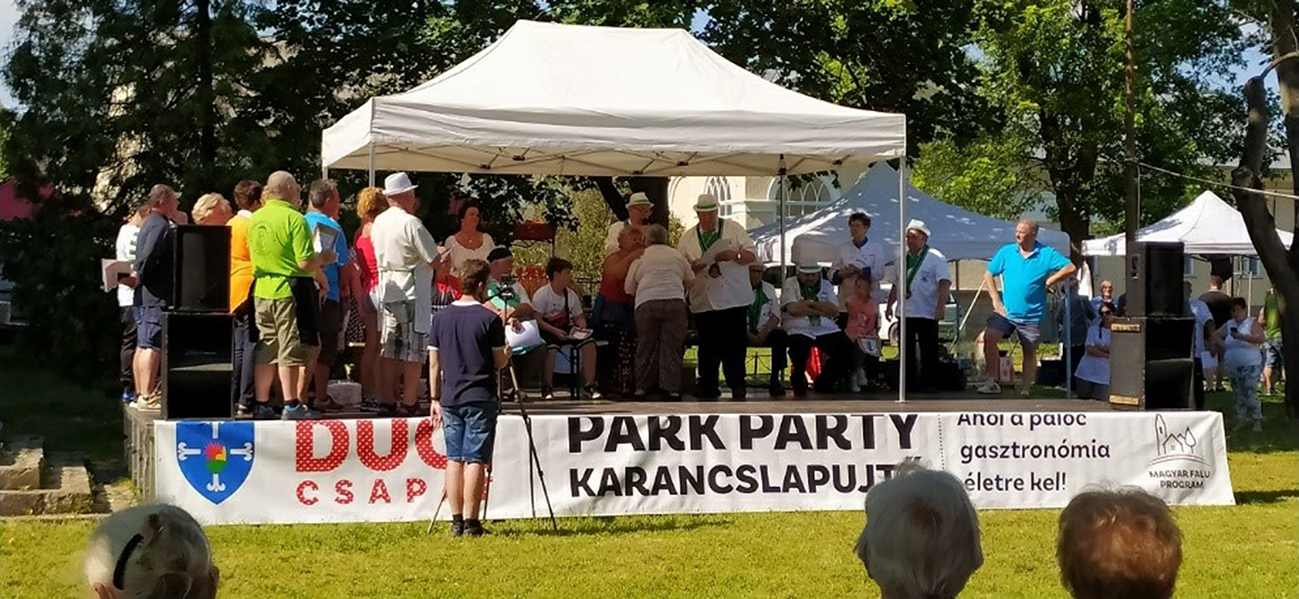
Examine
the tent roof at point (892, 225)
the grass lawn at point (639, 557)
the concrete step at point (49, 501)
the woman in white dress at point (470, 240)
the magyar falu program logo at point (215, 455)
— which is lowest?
the grass lawn at point (639, 557)

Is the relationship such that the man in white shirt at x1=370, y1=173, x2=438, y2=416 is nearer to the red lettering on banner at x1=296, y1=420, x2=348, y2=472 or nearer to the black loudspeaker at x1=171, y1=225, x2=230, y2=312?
the red lettering on banner at x1=296, y1=420, x2=348, y2=472

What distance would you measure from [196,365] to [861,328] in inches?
252

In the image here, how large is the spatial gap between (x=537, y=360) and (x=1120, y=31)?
884 inches

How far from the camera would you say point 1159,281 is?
→ 11.2m

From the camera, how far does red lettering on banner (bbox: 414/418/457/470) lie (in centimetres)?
993

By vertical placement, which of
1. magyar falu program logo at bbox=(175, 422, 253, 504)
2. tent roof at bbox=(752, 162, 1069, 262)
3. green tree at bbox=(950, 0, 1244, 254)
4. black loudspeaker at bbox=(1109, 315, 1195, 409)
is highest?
green tree at bbox=(950, 0, 1244, 254)

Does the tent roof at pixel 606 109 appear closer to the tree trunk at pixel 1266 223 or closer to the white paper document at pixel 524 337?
the white paper document at pixel 524 337

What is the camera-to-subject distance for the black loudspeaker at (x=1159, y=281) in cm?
1118

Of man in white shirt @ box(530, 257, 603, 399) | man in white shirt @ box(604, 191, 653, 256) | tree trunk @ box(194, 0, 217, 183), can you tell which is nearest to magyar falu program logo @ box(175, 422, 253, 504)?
man in white shirt @ box(530, 257, 603, 399)

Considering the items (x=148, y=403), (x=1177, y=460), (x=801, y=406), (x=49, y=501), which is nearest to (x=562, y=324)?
(x=801, y=406)

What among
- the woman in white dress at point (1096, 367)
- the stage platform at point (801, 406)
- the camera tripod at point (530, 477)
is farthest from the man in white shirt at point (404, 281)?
the woman in white dress at point (1096, 367)

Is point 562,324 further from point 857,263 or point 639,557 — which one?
point 639,557

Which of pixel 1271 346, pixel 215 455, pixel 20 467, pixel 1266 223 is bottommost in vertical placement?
pixel 20 467

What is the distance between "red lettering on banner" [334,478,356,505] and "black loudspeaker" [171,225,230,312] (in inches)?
50.6
